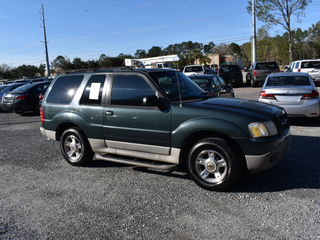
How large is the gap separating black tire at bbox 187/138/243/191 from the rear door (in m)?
0.48

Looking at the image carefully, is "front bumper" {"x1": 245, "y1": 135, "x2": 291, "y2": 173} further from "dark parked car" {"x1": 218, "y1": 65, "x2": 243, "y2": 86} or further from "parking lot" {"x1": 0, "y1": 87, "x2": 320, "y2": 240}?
"dark parked car" {"x1": 218, "y1": 65, "x2": 243, "y2": 86}

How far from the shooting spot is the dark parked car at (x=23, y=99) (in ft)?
45.8

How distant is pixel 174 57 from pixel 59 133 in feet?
89.5

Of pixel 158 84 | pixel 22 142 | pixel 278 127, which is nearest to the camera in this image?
pixel 278 127

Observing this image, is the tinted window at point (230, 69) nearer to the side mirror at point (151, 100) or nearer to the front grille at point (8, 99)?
the front grille at point (8, 99)

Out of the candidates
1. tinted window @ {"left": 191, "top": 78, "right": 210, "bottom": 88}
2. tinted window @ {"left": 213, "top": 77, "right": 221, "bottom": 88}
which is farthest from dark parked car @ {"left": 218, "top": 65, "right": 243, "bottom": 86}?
tinted window @ {"left": 191, "top": 78, "right": 210, "bottom": 88}

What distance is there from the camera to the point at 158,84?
4738 millimetres

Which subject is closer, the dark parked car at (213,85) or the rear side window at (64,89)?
the rear side window at (64,89)

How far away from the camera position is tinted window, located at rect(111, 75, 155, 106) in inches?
188

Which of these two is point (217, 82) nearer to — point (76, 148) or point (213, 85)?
point (213, 85)

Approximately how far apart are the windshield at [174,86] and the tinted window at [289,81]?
15.8 feet

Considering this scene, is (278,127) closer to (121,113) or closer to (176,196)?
(176,196)

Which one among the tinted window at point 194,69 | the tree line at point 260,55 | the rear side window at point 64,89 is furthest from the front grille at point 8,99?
the tree line at point 260,55

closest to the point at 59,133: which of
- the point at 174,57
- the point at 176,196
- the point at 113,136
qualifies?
the point at 113,136
